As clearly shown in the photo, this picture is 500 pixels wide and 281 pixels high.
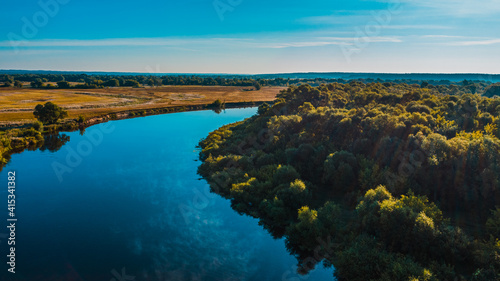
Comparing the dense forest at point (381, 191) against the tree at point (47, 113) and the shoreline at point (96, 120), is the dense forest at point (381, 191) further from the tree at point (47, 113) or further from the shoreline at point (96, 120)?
the tree at point (47, 113)

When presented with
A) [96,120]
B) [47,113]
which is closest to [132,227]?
[47,113]

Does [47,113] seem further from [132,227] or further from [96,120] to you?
[132,227]

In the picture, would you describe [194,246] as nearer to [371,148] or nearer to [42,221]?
[42,221]

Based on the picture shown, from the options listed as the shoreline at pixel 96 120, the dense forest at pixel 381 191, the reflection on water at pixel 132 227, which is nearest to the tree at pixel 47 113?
the shoreline at pixel 96 120

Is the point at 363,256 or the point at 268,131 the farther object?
the point at 268,131

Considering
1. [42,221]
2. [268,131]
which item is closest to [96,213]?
[42,221]

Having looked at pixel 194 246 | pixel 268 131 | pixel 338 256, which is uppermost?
pixel 268 131

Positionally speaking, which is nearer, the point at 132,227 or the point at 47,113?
the point at 132,227
